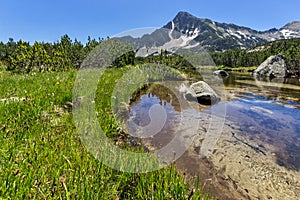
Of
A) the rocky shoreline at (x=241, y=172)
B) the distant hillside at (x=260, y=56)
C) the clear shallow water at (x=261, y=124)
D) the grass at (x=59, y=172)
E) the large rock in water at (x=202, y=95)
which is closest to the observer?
the grass at (x=59, y=172)

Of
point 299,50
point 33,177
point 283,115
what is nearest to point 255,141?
point 283,115

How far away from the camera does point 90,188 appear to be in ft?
8.01

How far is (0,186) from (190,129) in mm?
6216

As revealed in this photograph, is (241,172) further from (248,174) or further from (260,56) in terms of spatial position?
(260,56)

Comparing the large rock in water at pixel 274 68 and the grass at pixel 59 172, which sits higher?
the large rock in water at pixel 274 68

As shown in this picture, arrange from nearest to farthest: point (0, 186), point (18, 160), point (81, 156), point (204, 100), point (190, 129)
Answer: point (0, 186), point (18, 160), point (81, 156), point (190, 129), point (204, 100)

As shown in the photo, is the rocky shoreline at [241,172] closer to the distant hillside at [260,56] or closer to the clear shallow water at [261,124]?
the clear shallow water at [261,124]

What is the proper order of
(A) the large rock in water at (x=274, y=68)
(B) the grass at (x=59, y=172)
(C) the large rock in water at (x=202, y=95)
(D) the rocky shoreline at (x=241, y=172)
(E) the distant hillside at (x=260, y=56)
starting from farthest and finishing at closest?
(E) the distant hillside at (x=260, y=56), (A) the large rock in water at (x=274, y=68), (C) the large rock in water at (x=202, y=95), (D) the rocky shoreline at (x=241, y=172), (B) the grass at (x=59, y=172)

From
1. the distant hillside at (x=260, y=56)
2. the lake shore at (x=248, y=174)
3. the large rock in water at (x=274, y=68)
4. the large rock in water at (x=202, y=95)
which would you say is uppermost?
the distant hillside at (x=260, y=56)

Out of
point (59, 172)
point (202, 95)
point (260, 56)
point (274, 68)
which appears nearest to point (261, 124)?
point (202, 95)

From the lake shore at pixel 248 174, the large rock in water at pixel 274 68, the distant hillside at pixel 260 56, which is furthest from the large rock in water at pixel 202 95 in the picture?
the distant hillside at pixel 260 56

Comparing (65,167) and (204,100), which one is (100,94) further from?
(204,100)

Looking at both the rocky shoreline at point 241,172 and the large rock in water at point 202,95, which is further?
the large rock in water at point 202,95

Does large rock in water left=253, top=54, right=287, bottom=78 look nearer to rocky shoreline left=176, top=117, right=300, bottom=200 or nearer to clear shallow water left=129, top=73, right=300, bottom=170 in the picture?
clear shallow water left=129, top=73, right=300, bottom=170
